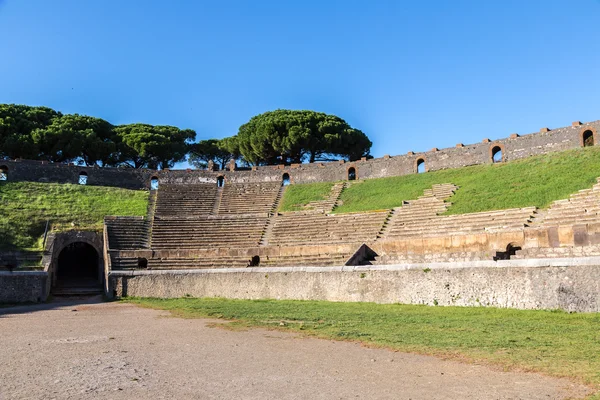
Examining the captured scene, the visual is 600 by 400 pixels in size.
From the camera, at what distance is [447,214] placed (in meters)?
23.8

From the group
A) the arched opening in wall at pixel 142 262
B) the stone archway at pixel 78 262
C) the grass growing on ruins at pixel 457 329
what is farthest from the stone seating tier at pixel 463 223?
the stone archway at pixel 78 262

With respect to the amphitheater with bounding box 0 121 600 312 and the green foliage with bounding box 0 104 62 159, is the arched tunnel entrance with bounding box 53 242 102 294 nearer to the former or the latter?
the amphitheater with bounding box 0 121 600 312

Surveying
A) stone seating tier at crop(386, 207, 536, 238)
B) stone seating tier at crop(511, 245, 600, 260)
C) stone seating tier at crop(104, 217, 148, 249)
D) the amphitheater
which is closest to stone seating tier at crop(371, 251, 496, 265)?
the amphitheater

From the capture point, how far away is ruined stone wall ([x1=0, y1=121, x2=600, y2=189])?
29.9 m

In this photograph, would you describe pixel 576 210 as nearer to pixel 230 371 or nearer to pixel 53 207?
pixel 230 371

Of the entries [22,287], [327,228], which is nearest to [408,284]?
[327,228]

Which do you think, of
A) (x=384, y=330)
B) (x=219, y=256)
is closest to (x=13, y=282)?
(x=219, y=256)

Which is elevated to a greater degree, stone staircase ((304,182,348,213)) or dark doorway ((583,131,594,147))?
dark doorway ((583,131,594,147))

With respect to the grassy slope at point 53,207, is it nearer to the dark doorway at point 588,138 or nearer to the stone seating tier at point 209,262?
the stone seating tier at point 209,262

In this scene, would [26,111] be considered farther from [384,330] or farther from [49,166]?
[384,330]

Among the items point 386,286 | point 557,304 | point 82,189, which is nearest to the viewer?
point 557,304

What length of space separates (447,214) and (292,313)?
13113 mm

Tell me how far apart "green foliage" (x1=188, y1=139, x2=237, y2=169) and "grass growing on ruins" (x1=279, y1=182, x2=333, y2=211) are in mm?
20101

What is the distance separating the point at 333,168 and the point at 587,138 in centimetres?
1668
